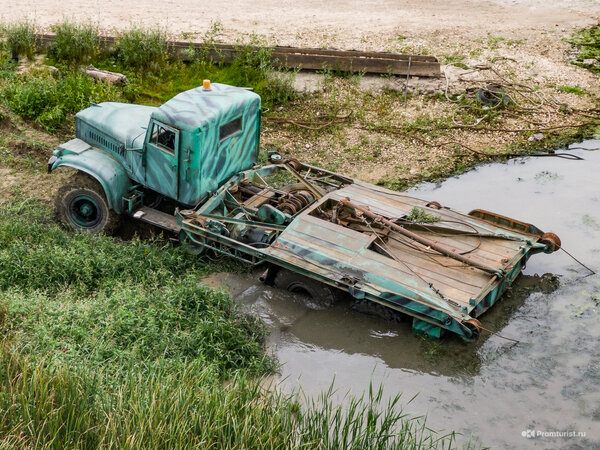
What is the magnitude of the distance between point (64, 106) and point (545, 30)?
39.2 feet

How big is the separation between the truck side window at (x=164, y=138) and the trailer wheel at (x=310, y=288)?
2.24m

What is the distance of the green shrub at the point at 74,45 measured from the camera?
1471 centimetres

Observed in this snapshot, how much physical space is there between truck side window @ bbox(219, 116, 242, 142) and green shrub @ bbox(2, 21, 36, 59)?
782 centimetres

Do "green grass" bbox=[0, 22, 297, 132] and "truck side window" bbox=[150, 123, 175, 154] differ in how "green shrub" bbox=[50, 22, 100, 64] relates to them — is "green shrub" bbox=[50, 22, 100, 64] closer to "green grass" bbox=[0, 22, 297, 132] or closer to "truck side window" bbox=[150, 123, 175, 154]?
"green grass" bbox=[0, 22, 297, 132]

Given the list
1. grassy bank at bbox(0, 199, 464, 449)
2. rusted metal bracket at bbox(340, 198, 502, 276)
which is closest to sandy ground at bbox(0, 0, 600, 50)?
rusted metal bracket at bbox(340, 198, 502, 276)

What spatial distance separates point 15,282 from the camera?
330 inches

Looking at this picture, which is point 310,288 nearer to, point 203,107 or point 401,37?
point 203,107

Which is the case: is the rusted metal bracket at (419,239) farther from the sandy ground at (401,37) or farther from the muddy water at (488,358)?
the sandy ground at (401,37)

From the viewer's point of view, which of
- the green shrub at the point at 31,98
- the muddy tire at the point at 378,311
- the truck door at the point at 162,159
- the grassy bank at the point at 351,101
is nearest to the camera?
the muddy tire at the point at 378,311

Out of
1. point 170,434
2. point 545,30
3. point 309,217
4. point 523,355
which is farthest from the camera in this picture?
point 545,30

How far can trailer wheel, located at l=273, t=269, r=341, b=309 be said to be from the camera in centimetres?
848

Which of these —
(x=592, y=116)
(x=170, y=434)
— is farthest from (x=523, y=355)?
(x=592, y=116)

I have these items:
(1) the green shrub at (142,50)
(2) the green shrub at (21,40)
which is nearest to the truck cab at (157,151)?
(1) the green shrub at (142,50)

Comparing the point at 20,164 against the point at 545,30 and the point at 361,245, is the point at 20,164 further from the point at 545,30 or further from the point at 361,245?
the point at 545,30
